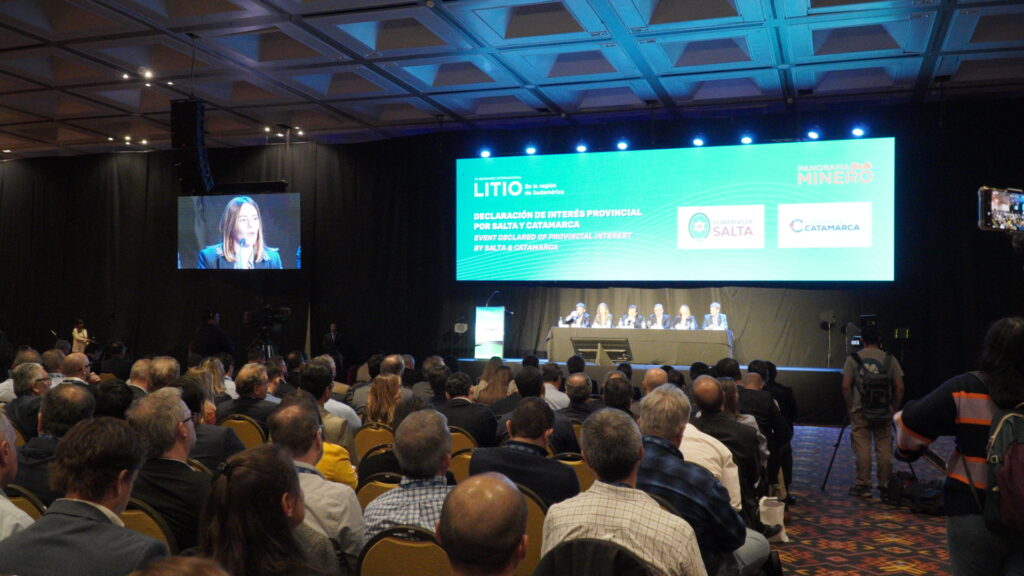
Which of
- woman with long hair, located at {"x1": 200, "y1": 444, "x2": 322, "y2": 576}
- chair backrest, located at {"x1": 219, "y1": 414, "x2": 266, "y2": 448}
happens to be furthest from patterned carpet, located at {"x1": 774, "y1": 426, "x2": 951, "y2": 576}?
woman with long hair, located at {"x1": 200, "y1": 444, "x2": 322, "y2": 576}

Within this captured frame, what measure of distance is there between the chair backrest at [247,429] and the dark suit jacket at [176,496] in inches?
69.5

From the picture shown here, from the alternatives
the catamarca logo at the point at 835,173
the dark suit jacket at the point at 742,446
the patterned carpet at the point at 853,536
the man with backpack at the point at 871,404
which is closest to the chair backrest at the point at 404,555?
the dark suit jacket at the point at 742,446

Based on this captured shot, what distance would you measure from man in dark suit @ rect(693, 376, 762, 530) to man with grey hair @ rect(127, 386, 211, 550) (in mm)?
2511

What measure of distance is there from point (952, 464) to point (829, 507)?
387cm

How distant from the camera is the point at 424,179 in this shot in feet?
43.0

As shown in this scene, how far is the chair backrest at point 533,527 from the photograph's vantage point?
2846 mm

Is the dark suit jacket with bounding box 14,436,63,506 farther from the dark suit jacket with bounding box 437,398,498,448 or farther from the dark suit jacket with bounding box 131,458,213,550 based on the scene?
the dark suit jacket with bounding box 437,398,498,448

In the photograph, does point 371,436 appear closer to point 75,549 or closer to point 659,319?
point 75,549

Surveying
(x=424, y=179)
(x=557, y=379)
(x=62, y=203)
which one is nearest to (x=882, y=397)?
(x=557, y=379)

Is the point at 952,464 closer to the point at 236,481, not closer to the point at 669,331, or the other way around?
the point at 236,481

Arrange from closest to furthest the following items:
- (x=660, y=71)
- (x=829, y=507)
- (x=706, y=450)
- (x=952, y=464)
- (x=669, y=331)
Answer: (x=952, y=464) → (x=706, y=450) → (x=829, y=507) → (x=660, y=71) → (x=669, y=331)

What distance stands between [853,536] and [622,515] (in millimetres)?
3760

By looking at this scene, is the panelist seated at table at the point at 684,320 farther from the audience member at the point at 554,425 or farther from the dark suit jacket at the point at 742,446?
the dark suit jacket at the point at 742,446

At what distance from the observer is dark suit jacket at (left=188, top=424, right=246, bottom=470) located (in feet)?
11.9
